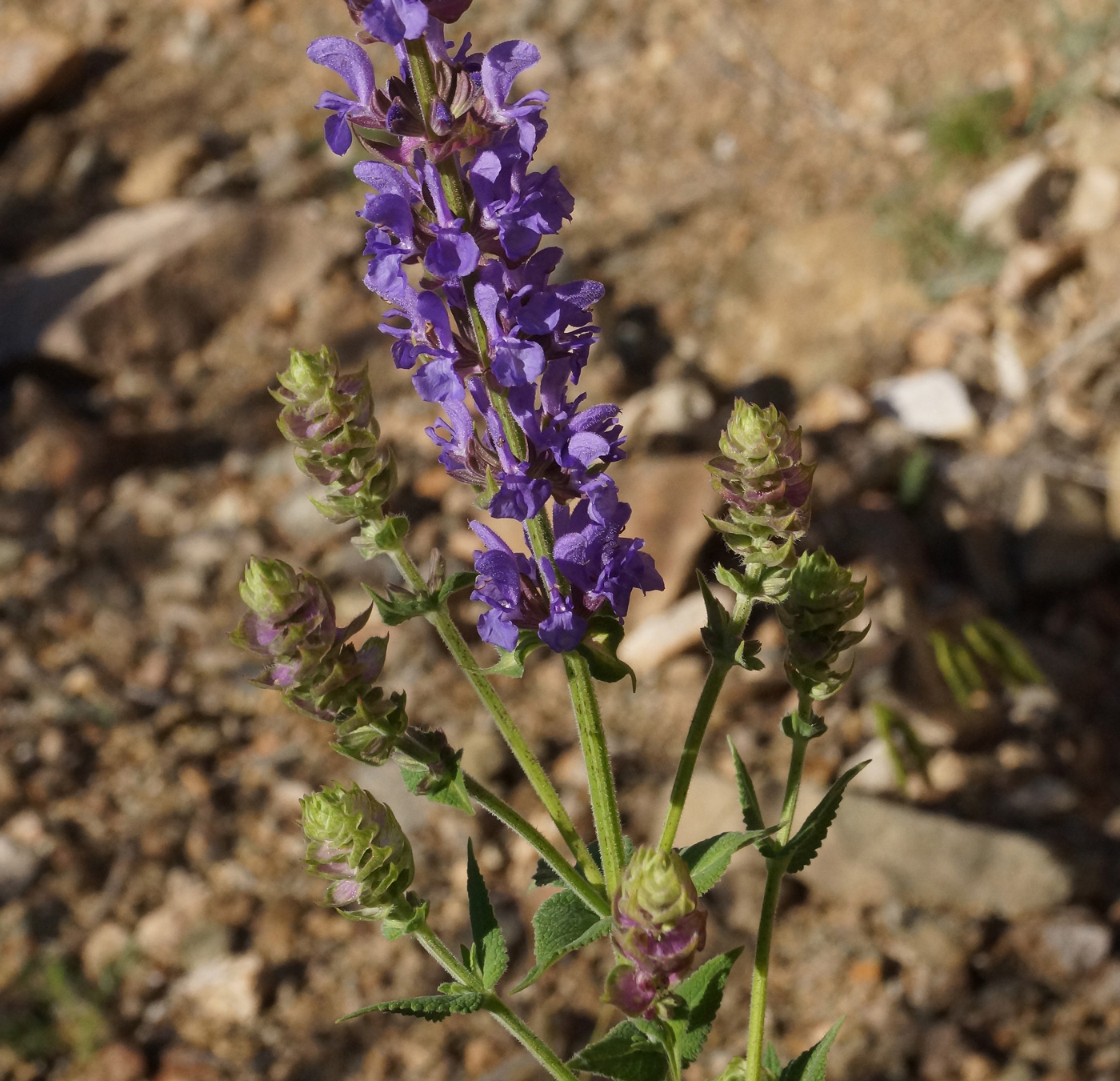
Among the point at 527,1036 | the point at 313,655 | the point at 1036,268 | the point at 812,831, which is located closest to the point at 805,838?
the point at 812,831

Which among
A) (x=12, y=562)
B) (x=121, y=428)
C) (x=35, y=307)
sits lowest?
(x=12, y=562)

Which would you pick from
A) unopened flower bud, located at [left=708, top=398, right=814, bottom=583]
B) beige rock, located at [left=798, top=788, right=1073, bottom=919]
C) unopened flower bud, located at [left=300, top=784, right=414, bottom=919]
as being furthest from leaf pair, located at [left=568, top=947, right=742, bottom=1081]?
beige rock, located at [left=798, top=788, right=1073, bottom=919]

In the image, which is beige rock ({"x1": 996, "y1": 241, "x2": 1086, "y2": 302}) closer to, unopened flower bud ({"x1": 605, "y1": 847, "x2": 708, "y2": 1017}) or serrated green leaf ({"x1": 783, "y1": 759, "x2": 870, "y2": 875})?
serrated green leaf ({"x1": 783, "y1": 759, "x2": 870, "y2": 875})

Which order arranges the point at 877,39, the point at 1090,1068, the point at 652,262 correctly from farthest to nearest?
the point at 877,39 < the point at 652,262 < the point at 1090,1068

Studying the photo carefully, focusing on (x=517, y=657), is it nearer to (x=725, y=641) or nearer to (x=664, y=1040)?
(x=725, y=641)

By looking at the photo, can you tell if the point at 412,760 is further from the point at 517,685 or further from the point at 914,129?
the point at 914,129

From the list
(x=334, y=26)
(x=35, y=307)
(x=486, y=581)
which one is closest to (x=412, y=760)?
(x=486, y=581)
